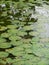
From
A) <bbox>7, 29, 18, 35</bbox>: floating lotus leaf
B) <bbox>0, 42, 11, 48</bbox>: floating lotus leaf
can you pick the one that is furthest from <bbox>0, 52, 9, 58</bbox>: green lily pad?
<bbox>7, 29, 18, 35</bbox>: floating lotus leaf

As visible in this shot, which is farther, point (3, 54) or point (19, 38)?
point (19, 38)

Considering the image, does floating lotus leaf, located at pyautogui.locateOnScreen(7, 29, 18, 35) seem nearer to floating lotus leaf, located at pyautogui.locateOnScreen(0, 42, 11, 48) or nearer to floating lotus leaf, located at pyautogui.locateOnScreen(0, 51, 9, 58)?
floating lotus leaf, located at pyautogui.locateOnScreen(0, 42, 11, 48)

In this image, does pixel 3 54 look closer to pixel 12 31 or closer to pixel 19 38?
pixel 19 38

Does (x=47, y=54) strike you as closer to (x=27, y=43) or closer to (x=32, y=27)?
(x=27, y=43)

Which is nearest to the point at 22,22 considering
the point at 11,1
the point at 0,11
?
the point at 0,11

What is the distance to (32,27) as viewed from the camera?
2.75 m

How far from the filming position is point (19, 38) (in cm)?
237

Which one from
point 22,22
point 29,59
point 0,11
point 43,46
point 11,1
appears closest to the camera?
point 29,59

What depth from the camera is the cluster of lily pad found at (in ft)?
6.27

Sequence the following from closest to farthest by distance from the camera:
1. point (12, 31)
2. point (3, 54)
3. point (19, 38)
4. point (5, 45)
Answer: point (3, 54) < point (5, 45) < point (19, 38) < point (12, 31)

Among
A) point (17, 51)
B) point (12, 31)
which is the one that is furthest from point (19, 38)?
point (17, 51)

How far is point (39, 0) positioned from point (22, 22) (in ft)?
5.09

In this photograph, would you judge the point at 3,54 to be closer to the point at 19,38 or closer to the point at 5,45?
the point at 5,45

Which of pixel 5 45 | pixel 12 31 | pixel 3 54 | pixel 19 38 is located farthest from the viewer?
pixel 12 31
